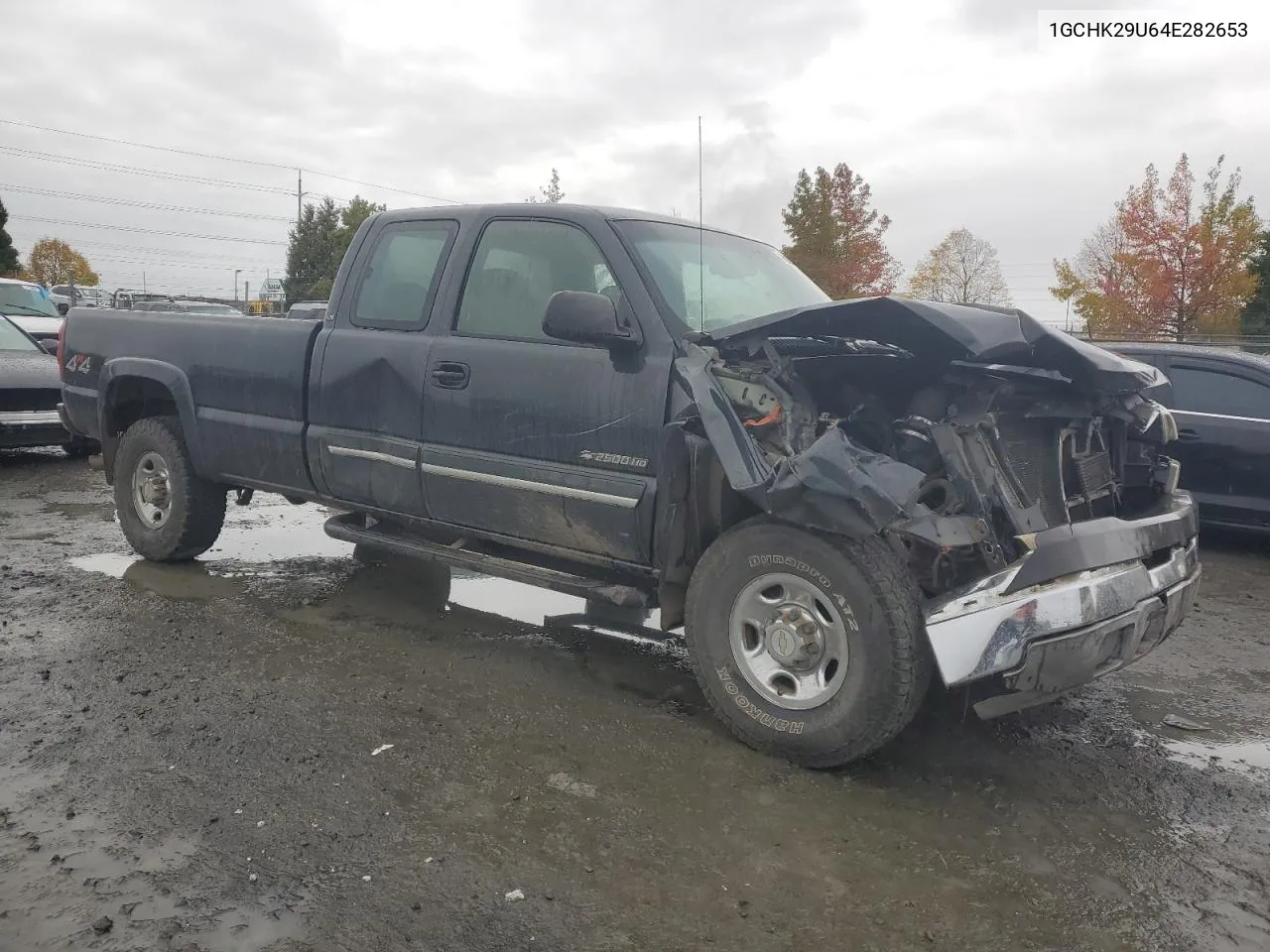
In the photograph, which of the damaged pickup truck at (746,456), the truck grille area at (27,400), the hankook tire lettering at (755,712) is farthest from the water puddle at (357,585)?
the truck grille area at (27,400)

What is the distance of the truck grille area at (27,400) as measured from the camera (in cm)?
944

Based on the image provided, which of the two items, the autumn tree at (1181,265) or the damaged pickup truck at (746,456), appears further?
the autumn tree at (1181,265)

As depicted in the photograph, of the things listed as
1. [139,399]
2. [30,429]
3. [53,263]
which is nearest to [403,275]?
[139,399]

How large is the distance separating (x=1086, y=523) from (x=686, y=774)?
5.10 ft

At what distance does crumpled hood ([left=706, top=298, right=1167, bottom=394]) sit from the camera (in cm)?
307

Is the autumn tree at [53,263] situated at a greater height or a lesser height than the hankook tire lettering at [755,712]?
greater

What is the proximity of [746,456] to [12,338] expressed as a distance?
10154 mm

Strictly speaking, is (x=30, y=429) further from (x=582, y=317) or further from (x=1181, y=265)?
(x=1181, y=265)

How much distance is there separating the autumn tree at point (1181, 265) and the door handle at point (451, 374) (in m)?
25.6

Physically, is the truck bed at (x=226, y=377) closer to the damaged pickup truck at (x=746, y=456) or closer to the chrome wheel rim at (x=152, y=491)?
the damaged pickup truck at (x=746, y=456)

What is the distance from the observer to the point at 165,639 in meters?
4.59

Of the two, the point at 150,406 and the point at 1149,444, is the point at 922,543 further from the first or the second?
the point at 150,406

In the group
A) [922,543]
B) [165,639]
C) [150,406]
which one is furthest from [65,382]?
[922,543]

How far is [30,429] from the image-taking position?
9500 millimetres
